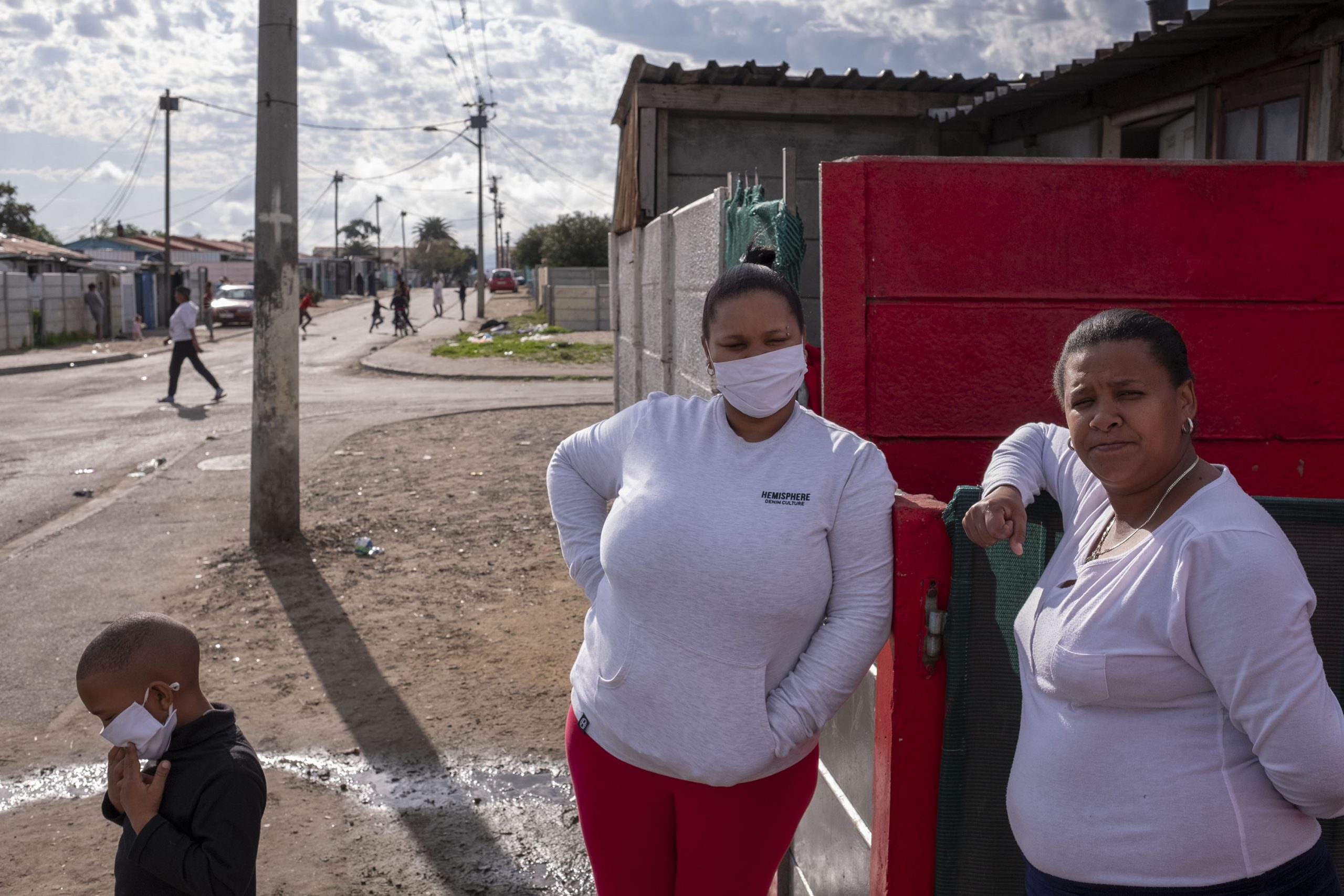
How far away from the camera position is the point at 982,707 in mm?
2252

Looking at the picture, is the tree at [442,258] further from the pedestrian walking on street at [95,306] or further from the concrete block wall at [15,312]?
the concrete block wall at [15,312]

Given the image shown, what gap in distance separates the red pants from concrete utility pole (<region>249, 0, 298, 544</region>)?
19.4 ft

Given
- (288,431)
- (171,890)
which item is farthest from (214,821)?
(288,431)

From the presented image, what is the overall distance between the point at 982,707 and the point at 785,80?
279 inches

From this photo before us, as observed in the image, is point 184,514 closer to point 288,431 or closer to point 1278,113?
point 288,431

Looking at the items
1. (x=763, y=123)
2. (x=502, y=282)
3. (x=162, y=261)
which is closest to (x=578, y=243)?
(x=502, y=282)

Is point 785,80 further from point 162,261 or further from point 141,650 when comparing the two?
point 162,261

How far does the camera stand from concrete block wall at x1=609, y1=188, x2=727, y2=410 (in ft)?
15.5

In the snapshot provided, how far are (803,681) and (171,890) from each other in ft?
4.27

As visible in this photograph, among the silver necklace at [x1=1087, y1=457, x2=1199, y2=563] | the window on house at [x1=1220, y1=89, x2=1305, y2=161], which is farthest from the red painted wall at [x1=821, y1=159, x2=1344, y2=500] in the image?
the window on house at [x1=1220, y1=89, x2=1305, y2=161]

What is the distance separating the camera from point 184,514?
9.23 meters

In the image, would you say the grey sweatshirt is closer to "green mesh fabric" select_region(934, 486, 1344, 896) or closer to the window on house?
"green mesh fabric" select_region(934, 486, 1344, 896)

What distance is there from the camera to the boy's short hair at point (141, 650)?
2186mm

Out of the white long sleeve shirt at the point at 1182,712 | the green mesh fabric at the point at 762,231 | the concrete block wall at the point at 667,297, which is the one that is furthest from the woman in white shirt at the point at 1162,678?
the concrete block wall at the point at 667,297
